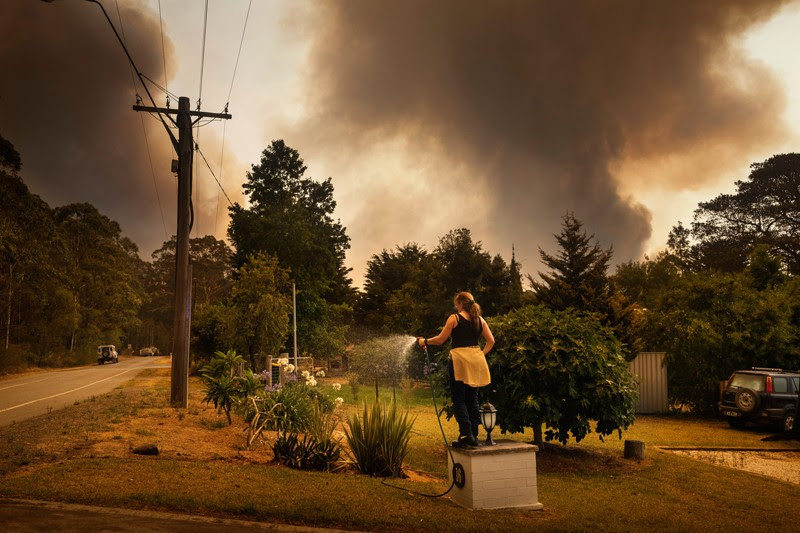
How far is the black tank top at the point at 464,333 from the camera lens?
6.73 metres

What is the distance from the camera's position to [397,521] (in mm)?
5516

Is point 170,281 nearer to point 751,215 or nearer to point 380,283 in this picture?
point 380,283

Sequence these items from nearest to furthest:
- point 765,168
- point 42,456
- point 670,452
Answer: point 42,456 → point 670,452 → point 765,168

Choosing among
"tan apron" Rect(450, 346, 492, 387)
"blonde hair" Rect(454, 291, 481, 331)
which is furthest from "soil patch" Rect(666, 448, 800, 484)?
"blonde hair" Rect(454, 291, 481, 331)

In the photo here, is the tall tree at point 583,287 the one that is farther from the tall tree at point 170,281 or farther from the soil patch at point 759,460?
the tall tree at point 170,281

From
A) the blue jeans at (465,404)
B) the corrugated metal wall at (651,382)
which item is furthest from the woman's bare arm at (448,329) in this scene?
the corrugated metal wall at (651,382)

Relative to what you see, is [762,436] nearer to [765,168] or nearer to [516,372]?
[516,372]

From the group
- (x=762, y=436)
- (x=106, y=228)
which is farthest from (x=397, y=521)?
(x=106, y=228)

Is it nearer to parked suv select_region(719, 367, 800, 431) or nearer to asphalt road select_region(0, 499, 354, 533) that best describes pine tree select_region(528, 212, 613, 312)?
parked suv select_region(719, 367, 800, 431)

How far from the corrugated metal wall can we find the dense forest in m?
0.51

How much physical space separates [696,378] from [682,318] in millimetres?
2105

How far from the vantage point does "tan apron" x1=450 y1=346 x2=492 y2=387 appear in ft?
21.8

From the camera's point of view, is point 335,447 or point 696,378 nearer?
point 335,447

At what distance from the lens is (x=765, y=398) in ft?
50.3
